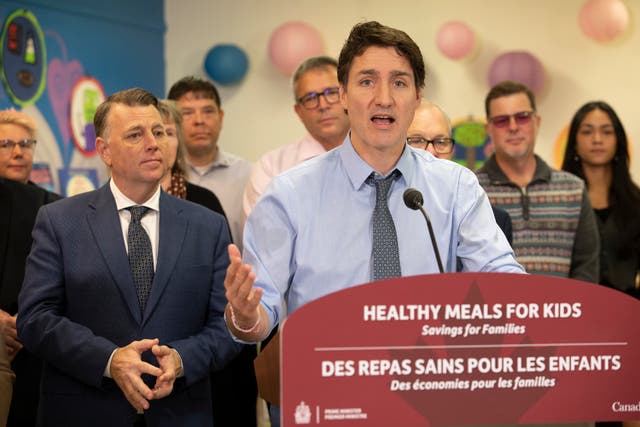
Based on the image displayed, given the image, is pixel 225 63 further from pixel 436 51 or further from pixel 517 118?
pixel 517 118

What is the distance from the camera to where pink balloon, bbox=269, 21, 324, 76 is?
6.34 meters

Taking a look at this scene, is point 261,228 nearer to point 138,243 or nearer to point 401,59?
point 401,59

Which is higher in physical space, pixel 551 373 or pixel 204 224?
pixel 204 224

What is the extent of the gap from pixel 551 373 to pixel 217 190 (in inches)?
112

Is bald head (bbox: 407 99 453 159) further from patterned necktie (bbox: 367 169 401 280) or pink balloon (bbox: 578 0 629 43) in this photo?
pink balloon (bbox: 578 0 629 43)

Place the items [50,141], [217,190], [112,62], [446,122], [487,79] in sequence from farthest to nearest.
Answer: [487,79]
[112,62]
[50,141]
[217,190]
[446,122]

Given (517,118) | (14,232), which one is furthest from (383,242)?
(517,118)

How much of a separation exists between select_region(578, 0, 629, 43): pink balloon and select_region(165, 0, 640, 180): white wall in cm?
25

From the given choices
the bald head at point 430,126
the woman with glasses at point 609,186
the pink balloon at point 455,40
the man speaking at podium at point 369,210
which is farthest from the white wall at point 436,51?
the man speaking at podium at point 369,210

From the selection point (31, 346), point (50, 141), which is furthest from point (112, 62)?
point (31, 346)

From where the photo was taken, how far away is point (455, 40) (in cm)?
638

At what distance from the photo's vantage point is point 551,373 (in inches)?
56.7

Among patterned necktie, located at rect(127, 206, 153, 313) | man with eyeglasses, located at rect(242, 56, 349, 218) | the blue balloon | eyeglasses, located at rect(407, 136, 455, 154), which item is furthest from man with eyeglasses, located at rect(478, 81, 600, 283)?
the blue balloon

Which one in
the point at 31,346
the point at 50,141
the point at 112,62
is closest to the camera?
the point at 31,346
